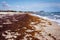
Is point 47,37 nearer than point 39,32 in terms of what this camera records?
Yes

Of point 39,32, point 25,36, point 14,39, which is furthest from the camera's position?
point 39,32

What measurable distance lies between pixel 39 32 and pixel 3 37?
190 cm

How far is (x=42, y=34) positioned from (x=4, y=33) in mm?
1880

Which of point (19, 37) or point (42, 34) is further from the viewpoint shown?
point (42, 34)

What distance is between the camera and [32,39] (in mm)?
6629

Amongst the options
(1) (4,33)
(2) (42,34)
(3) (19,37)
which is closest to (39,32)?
(2) (42,34)

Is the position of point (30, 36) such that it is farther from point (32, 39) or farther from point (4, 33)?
point (4, 33)

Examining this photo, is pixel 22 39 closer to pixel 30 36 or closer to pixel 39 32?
pixel 30 36

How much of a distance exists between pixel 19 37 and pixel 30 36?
0.53 meters

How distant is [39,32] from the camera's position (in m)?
7.66

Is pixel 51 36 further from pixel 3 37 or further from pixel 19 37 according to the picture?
pixel 3 37

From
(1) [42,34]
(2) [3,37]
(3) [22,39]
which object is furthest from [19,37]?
(1) [42,34]

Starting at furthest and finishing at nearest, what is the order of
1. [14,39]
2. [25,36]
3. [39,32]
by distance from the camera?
[39,32] < [25,36] < [14,39]

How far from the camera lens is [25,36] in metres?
6.99
